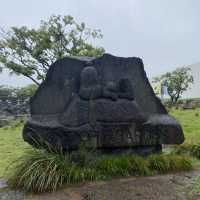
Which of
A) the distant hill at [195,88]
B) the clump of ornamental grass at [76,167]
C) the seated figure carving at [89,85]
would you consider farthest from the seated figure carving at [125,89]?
the distant hill at [195,88]

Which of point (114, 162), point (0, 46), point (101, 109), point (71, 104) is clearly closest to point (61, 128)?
point (71, 104)

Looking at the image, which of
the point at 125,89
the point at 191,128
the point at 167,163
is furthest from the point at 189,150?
the point at 191,128

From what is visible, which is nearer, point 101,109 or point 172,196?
point 172,196

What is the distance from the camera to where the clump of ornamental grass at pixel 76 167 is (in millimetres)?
3080

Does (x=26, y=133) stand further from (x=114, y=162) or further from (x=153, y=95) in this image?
(x=153, y=95)

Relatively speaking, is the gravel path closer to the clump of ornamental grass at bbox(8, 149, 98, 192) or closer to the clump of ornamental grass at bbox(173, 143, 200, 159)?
the clump of ornamental grass at bbox(8, 149, 98, 192)

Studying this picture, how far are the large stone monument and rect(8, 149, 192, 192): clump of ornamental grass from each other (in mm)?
217

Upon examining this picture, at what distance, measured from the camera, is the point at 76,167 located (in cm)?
341

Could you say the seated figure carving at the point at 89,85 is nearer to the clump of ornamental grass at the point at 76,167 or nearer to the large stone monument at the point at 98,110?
the large stone monument at the point at 98,110

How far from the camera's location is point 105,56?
413cm

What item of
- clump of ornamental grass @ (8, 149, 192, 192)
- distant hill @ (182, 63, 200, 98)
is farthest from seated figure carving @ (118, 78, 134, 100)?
distant hill @ (182, 63, 200, 98)

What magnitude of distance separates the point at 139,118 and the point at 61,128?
44.0 inches

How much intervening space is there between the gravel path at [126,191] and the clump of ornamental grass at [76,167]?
12 centimetres

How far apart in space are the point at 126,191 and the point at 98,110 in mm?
1210
